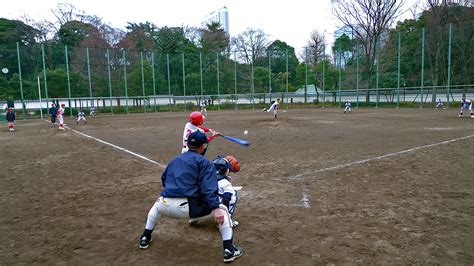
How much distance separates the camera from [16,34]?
4706 cm

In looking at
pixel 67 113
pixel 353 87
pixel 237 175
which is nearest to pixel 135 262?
pixel 237 175

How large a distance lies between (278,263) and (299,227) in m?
1.04

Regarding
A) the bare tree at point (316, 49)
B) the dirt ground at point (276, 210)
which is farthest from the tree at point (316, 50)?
the dirt ground at point (276, 210)

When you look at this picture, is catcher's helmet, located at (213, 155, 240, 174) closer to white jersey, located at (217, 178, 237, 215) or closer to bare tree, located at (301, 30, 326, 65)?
white jersey, located at (217, 178, 237, 215)

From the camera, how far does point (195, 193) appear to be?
11.4 feet

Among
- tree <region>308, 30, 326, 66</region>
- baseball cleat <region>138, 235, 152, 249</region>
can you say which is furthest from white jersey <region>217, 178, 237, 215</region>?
tree <region>308, 30, 326, 66</region>

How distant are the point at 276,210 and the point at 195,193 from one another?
2033 millimetres

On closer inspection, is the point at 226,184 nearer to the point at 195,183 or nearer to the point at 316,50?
the point at 195,183

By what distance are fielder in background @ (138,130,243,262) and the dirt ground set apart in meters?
0.42

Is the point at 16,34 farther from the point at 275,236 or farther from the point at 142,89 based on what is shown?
the point at 275,236

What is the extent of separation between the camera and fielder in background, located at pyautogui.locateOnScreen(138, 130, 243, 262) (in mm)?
3389

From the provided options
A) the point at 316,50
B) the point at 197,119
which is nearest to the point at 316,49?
the point at 316,50

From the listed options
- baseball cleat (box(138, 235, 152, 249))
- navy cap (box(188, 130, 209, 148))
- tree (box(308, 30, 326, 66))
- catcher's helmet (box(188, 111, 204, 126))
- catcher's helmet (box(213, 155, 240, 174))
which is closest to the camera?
navy cap (box(188, 130, 209, 148))

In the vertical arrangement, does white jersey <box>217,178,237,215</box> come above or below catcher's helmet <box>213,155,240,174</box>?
below
